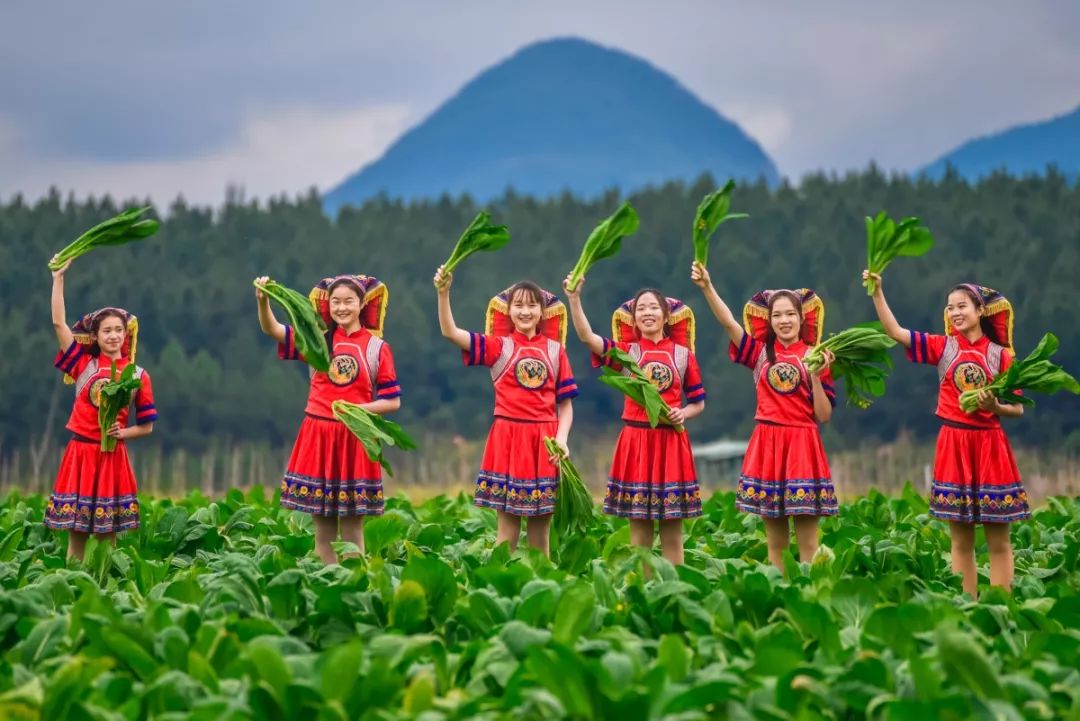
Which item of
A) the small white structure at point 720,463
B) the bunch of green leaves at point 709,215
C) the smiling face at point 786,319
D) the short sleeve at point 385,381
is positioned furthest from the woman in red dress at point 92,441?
the small white structure at point 720,463

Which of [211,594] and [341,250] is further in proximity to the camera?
[341,250]

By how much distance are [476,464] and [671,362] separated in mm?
14900

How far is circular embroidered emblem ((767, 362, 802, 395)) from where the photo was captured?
24.0 feet

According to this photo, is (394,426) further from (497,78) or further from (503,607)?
(497,78)

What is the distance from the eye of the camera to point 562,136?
77812 mm

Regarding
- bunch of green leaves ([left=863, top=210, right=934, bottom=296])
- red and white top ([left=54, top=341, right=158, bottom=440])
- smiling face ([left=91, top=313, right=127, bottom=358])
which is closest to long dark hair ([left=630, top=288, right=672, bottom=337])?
bunch of green leaves ([left=863, top=210, right=934, bottom=296])

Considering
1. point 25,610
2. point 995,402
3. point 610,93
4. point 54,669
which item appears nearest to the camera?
point 54,669

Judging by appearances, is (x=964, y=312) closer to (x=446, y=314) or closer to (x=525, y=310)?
(x=525, y=310)

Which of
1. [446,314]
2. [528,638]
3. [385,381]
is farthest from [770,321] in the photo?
[528,638]

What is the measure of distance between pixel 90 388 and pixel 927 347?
4620 mm

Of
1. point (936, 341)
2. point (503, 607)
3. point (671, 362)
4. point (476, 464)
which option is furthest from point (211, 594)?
point (476, 464)

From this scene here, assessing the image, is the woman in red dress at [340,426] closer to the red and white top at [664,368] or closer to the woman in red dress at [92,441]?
the woman in red dress at [92,441]

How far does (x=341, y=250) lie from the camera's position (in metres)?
26.4

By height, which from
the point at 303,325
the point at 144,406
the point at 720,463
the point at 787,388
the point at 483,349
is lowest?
the point at 720,463
